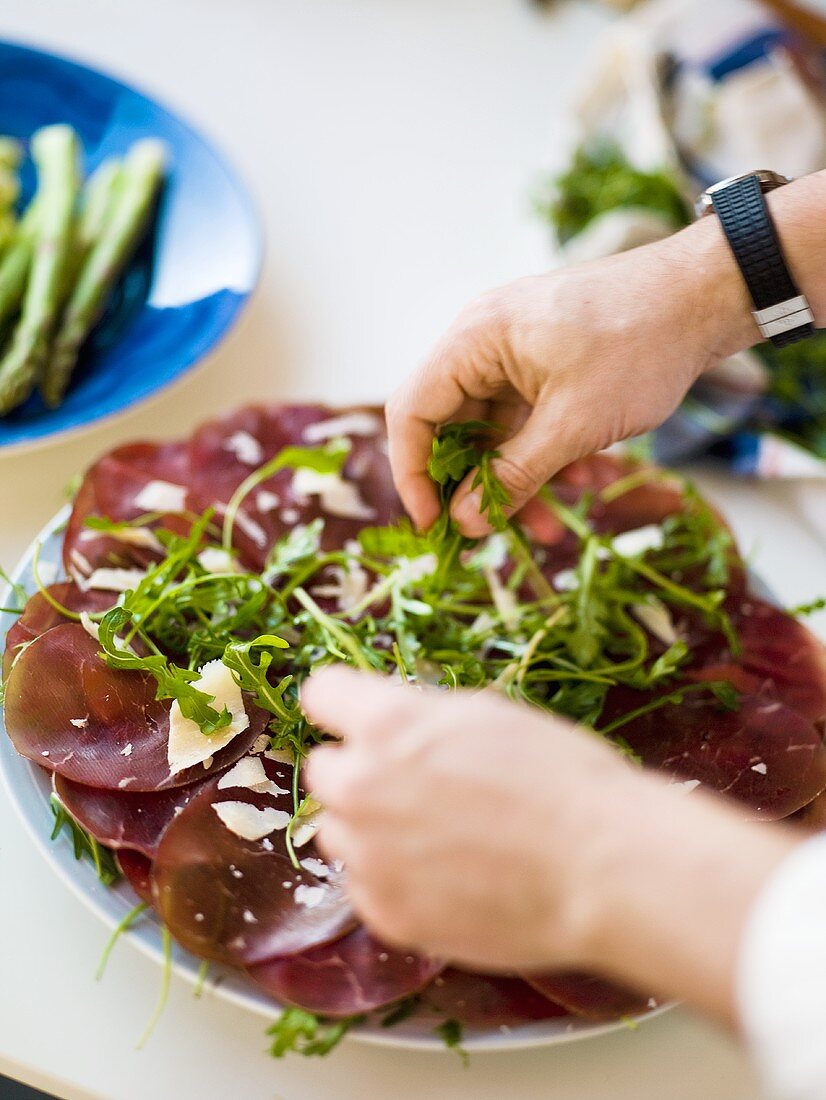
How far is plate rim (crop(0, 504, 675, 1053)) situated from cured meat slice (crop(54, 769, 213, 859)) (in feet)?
0.11

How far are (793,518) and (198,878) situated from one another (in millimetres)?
1030

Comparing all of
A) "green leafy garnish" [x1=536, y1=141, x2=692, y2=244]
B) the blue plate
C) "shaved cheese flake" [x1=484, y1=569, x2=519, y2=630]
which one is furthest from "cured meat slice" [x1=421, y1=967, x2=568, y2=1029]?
"green leafy garnish" [x1=536, y1=141, x2=692, y2=244]

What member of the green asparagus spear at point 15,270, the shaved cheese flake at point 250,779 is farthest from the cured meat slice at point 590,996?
the green asparagus spear at point 15,270

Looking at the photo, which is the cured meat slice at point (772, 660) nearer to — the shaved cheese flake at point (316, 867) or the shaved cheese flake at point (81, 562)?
the shaved cheese flake at point (316, 867)

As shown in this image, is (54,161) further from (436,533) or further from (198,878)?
(198,878)

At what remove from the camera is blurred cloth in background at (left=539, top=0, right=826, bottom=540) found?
4.96 feet

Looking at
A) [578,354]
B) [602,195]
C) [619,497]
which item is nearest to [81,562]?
[578,354]

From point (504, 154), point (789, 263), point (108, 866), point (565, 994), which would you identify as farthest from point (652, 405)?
point (504, 154)

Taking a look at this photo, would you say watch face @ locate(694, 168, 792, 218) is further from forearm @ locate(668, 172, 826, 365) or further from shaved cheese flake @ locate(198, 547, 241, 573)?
shaved cheese flake @ locate(198, 547, 241, 573)

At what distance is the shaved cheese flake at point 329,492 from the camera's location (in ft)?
3.70

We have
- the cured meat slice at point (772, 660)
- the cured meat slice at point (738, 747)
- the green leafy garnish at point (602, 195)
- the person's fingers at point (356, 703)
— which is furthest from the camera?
the green leafy garnish at point (602, 195)

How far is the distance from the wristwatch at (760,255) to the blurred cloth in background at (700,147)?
459 mm

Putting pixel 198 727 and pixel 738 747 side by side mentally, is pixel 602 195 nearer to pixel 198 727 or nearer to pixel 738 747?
pixel 738 747

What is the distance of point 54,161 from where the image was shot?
5.01ft
